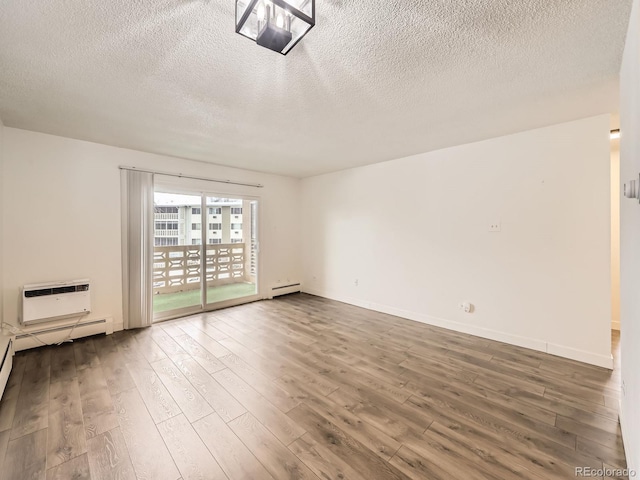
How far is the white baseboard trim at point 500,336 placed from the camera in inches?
106

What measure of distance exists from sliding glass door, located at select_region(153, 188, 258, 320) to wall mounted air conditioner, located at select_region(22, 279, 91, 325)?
982mm

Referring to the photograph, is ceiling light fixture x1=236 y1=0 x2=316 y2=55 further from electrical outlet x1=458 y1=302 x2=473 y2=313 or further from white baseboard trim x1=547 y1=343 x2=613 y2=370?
white baseboard trim x1=547 y1=343 x2=613 y2=370

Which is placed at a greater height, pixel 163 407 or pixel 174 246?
pixel 174 246

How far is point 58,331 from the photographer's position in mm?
3230

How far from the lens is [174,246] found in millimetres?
4664

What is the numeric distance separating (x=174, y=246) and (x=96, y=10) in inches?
150

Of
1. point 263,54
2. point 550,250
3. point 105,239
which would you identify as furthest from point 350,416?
point 105,239

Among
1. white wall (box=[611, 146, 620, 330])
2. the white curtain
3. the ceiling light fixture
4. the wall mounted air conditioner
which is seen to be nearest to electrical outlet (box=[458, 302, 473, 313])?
white wall (box=[611, 146, 620, 330])

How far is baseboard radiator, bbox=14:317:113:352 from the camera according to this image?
9.99 feet

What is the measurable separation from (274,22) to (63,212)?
3610 mm

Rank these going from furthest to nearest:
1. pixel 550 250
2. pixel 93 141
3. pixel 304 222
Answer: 1. pixel 304 222
2. pixel 93 141
3. pixel 550 250

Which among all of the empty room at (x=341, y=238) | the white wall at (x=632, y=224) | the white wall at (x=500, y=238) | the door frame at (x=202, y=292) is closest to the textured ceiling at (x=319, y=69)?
the empty room at (x=341, y=238)

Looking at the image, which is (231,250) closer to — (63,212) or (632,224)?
(63,212)

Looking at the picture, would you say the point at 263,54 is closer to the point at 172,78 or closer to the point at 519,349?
the point at 172,78
